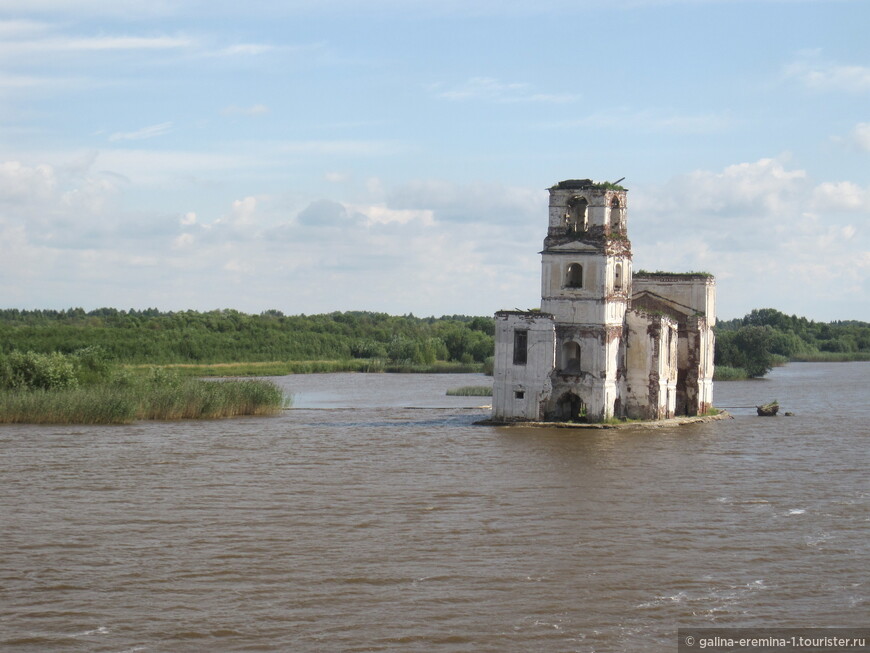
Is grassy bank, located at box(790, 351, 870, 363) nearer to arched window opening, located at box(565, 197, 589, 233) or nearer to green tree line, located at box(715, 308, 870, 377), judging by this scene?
green tree line, located at box(715, 308, 870, 377)

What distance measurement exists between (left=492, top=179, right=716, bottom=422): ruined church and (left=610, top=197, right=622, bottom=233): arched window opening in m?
0.04

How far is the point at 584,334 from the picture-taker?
45.4 meters

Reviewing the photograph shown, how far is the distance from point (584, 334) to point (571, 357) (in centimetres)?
143

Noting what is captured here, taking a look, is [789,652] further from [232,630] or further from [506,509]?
[506,509]

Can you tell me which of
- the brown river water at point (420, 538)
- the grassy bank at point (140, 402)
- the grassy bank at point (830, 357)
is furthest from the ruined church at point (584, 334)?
the grassy bank at point (830, 357)

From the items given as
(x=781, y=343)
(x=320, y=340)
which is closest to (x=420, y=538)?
(x=320, y=340)

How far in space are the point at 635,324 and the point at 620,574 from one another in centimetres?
2576

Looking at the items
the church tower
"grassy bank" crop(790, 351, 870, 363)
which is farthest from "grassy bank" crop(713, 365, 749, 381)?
the church tower

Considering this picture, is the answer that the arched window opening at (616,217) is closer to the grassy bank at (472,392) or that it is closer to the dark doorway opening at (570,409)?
the dark doorway opening at (570,409)

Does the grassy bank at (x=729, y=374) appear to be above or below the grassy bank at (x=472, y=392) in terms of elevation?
above

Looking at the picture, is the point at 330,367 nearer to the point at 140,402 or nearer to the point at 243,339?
the point at 243,339

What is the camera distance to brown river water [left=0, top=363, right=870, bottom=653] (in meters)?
19.0

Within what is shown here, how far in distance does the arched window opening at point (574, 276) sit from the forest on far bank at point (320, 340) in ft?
93.1

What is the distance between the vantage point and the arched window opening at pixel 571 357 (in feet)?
152
